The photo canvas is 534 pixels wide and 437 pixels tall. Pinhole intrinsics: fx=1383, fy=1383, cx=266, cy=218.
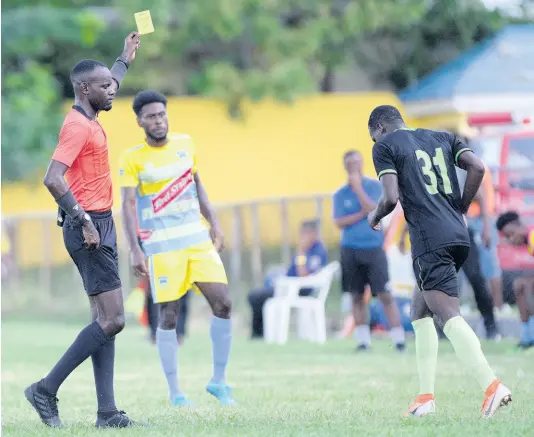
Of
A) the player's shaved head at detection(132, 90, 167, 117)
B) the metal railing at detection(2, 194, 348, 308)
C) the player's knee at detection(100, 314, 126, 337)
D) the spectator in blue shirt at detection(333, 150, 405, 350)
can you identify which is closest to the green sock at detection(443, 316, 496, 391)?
the player's knee at detection(100, 314, 126, 337)

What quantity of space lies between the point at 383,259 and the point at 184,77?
16.3 metres

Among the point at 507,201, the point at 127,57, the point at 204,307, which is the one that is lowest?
the point at 204,307

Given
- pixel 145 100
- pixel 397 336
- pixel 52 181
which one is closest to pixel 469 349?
pixel 52 181

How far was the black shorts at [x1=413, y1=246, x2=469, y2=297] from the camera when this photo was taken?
8188 millimetres

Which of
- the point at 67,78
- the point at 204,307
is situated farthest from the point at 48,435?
the point at 67,78

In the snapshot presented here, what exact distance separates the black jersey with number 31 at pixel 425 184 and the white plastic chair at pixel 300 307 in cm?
896

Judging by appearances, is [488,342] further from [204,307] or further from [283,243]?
[204,307]

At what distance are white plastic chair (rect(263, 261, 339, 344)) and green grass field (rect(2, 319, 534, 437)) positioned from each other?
4.59 feet

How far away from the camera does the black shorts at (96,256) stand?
826 cm

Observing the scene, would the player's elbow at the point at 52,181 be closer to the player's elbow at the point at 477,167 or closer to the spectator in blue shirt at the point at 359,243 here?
the player's elbow at the point at 477,167

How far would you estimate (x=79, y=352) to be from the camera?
8.35 metres

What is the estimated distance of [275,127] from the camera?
96.2 ft

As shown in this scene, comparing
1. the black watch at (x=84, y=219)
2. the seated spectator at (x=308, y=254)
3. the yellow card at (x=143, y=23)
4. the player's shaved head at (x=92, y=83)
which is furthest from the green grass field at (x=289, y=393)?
the yellow card at (x=143, y=23)

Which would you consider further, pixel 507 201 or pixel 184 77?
pixel 184 77
